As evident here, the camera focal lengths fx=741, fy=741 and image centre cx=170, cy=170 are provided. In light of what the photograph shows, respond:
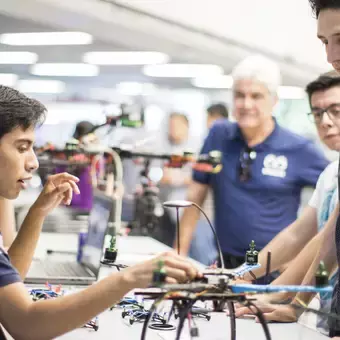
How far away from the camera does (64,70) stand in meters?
12.0

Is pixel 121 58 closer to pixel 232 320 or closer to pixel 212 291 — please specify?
pixel 232 320

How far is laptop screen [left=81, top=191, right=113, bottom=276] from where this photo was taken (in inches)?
111

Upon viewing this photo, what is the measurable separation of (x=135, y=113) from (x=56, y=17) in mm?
1926

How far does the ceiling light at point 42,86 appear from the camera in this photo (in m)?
13.6

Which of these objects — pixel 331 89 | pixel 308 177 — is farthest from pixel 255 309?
pixel 308 177

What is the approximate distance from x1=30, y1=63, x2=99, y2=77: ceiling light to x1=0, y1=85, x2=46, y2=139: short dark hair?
952 centimetres

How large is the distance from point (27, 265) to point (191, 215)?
1.55 meters

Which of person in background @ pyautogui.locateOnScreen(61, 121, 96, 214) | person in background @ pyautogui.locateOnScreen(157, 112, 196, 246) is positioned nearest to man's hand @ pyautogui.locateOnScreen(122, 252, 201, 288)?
person in background @ pyautogui.locateOnScreen(157, 112, 196, 246)

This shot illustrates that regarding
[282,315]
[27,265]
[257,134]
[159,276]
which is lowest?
[282,315]

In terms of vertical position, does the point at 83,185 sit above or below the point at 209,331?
above

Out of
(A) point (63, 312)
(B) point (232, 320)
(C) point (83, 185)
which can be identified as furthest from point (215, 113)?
(A) point (63, 312)

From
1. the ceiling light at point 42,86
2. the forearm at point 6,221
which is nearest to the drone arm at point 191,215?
the forearm at point 6,221

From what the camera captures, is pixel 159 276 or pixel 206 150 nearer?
pixel 159 276

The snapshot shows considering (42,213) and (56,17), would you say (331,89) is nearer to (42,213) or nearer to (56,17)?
(42,213)
